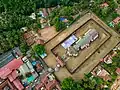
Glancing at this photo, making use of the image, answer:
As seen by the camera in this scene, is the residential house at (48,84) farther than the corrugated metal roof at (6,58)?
No

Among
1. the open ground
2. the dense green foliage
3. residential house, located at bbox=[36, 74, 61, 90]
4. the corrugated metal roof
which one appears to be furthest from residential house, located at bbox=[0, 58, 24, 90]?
the dense green foliage

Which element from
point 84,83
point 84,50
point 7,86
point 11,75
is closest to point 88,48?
point 84,50

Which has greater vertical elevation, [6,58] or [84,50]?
[6,58]

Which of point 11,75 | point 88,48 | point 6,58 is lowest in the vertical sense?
point 88,48

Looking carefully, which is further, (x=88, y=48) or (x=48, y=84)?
(x=88, y=48)

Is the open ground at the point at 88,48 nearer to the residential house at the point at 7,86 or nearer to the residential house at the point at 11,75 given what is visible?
the residential house at the point at 11,75

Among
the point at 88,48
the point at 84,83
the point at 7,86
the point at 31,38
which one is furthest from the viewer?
the point at 31,38

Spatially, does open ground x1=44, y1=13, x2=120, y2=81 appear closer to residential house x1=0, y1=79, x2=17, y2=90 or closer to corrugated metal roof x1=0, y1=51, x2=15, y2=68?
corrugated metal roof x1=0, y1=51, x2=15, y2=68

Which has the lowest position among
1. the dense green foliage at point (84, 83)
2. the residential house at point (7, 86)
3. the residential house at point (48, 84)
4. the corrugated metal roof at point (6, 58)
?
the dense green foliage at point (84, 83)

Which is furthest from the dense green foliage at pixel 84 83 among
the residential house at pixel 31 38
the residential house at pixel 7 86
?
the residential house at pixel 31 38

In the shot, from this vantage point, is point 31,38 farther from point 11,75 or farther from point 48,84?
point 48,84

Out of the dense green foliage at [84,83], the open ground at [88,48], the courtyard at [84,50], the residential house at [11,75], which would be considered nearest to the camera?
the dense green foliage at [84,83]
